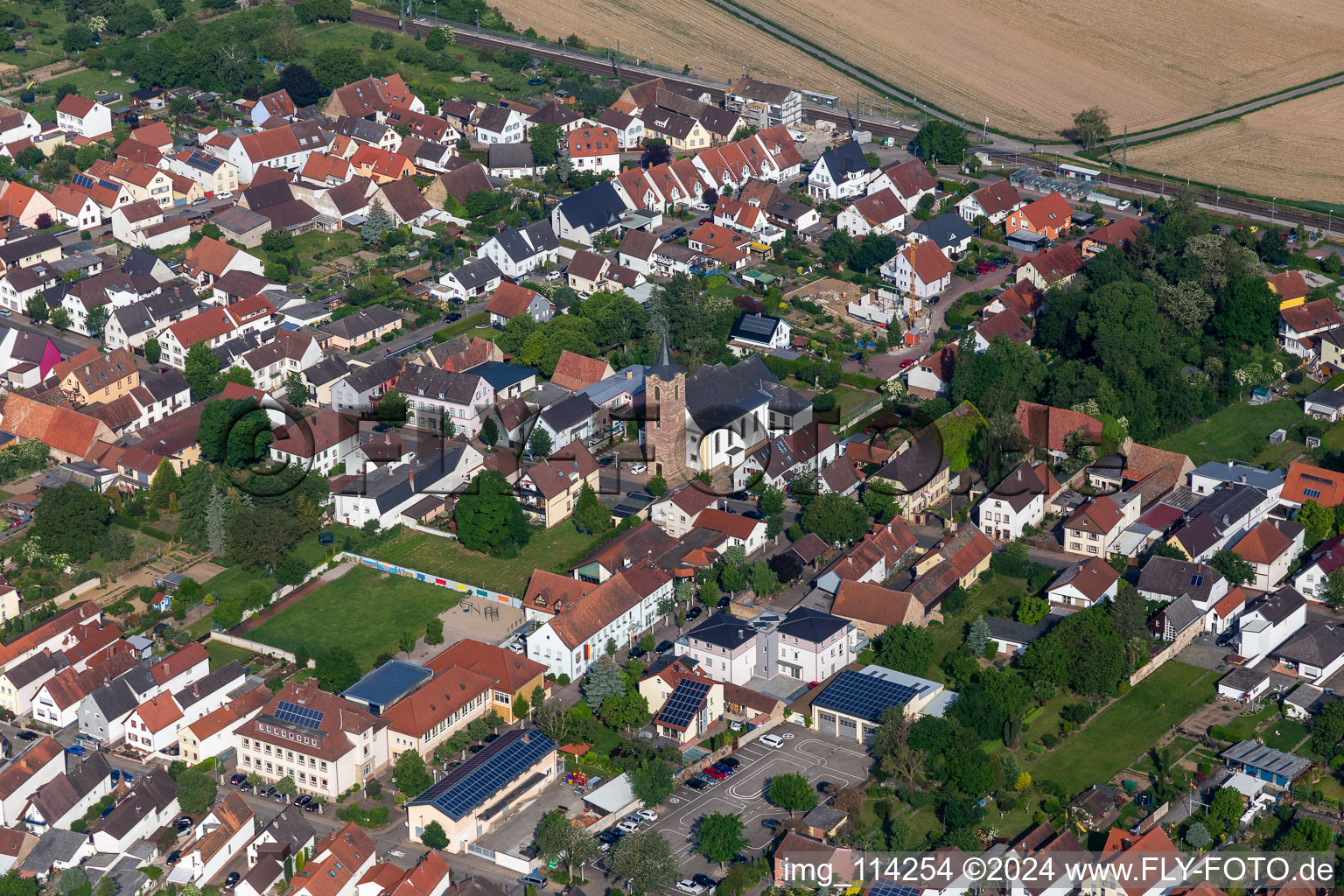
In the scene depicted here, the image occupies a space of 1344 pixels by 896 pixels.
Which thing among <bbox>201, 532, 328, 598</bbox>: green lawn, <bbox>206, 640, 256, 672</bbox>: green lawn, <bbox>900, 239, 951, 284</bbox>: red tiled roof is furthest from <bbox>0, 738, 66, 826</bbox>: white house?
<bbox>900, 239, 951, 284</bbox>: red tiled roof

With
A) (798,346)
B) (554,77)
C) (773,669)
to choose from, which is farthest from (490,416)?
Answer: (554,77)

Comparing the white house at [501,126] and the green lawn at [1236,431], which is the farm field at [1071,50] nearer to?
the white house at [501,126]

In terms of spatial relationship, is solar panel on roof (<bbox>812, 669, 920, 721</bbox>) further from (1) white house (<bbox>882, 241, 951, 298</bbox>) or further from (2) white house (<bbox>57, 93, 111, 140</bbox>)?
(2) white house (<bbox>57, 93, 111, 140</bbox>)

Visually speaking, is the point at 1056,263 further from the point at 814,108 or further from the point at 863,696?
the point at 863,696

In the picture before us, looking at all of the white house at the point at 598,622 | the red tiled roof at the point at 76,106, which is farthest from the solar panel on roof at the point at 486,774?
the red tiled roof at the point at 76,106

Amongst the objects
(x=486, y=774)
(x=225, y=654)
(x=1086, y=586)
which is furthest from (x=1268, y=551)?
(x=225, y=654)

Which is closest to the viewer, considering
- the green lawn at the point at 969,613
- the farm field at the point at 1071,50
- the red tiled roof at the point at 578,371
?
the green lawn at the point at 969,613
